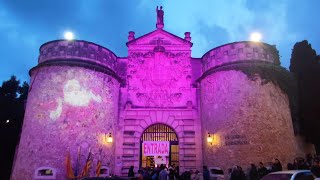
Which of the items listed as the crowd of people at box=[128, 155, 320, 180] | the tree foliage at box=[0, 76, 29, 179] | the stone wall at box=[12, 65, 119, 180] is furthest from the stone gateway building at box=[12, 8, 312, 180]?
the tree foliage at box=[0, 76, 29, 179]

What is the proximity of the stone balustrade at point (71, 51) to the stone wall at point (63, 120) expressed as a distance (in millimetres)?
694

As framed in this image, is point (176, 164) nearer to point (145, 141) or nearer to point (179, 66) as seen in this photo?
point (145, 141)

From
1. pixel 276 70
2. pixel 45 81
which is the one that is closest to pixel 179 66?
pixel 276 70

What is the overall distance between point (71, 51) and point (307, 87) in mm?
14339

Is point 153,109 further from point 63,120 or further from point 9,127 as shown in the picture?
point 9,127

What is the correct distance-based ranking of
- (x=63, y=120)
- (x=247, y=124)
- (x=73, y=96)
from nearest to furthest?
1. (x=63, y=120)
2. (x=247, y=124)
3. (x=73, y=96)

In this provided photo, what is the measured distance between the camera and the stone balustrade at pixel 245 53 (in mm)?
16719

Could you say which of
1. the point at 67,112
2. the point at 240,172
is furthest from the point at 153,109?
the point at 240,172

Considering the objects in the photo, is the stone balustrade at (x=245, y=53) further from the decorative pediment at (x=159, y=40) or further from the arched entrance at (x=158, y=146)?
the arched entrance at (x=158, y=146)

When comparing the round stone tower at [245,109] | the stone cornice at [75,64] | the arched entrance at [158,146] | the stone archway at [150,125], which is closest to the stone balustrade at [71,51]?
the stone cornice at [75,64]

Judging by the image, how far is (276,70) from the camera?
1648 cm

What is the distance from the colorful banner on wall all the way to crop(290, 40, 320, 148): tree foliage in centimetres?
811

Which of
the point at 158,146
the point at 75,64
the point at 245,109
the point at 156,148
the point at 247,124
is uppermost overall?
the point at 75,64

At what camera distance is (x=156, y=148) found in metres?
17.4
